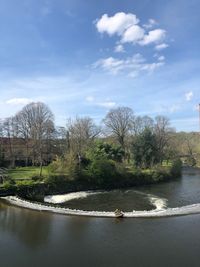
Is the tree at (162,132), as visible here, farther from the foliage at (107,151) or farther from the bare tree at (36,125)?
the bare tree at (36,125)

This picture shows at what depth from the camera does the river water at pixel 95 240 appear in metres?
17.7

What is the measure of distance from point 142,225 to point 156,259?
6.61 metres

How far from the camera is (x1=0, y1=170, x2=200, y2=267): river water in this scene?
698 inches

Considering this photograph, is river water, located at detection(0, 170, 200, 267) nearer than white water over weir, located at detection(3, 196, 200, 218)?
Yes

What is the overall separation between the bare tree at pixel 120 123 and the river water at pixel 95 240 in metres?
37.6

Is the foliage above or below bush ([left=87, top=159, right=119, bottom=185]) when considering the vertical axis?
above

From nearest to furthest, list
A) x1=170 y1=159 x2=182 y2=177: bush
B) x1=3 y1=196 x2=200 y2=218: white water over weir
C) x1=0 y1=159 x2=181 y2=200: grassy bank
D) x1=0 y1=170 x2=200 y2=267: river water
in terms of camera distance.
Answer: x1=0 y1=170 x2=200 y2=267: river water < x1=3 y1=196 x2=200 y2=218: white water over weir < x1=0 y1=159 x2=181 y2=200: grassy bank < x1=170 y1=159 x2=182 y2=177: bush

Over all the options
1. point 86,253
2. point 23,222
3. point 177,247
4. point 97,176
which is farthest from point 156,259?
Answer: point 97,176

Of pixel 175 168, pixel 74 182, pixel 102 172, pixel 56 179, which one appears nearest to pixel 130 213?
pixel 56 179

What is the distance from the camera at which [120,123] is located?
2719 inches

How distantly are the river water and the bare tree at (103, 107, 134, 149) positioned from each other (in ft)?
123

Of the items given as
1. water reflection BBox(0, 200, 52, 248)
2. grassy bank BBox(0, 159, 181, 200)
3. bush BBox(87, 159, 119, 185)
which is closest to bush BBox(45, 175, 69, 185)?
grassy bank BBox(0, 159, 181, 200)

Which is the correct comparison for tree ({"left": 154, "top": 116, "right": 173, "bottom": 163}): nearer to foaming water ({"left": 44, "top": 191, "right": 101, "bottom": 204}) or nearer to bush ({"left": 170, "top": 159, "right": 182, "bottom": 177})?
bush ({"left": 170, "top": 159, "right": 182, "bottom": 177})

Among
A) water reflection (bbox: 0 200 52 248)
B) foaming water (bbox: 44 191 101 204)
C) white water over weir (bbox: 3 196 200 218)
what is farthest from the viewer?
foaming water (bbox: 44 191 101 204)
